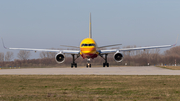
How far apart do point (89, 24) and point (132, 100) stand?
41289 mm

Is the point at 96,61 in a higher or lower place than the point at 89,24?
lower

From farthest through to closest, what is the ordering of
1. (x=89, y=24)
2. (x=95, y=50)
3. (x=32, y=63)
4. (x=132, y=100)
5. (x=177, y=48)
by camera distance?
(x=177, y=48)
(x=32, y=63)
(x=89, y=24)
(x=95, y=50)
(x=132, y=100)

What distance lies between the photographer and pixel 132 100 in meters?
9.97

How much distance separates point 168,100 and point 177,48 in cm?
5922

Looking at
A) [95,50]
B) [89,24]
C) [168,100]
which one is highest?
[89,24]

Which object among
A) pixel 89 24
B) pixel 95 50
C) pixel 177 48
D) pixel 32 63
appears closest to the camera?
pixel 95 50

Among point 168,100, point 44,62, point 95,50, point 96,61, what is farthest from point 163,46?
point 168,100

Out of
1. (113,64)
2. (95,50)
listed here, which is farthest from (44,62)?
(95,50)

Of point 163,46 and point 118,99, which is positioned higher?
point 163,46

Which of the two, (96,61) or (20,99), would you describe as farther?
(96,61)

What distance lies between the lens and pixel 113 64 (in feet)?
168

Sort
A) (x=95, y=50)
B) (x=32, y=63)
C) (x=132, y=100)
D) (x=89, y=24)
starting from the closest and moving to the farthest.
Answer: (x=132, y=100) → (x=95, y=50) → (x=89, y=24) → (x=32, y=63)

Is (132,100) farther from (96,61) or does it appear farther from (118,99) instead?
(96,61)

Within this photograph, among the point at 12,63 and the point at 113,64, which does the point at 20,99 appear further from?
the point at 12,63
